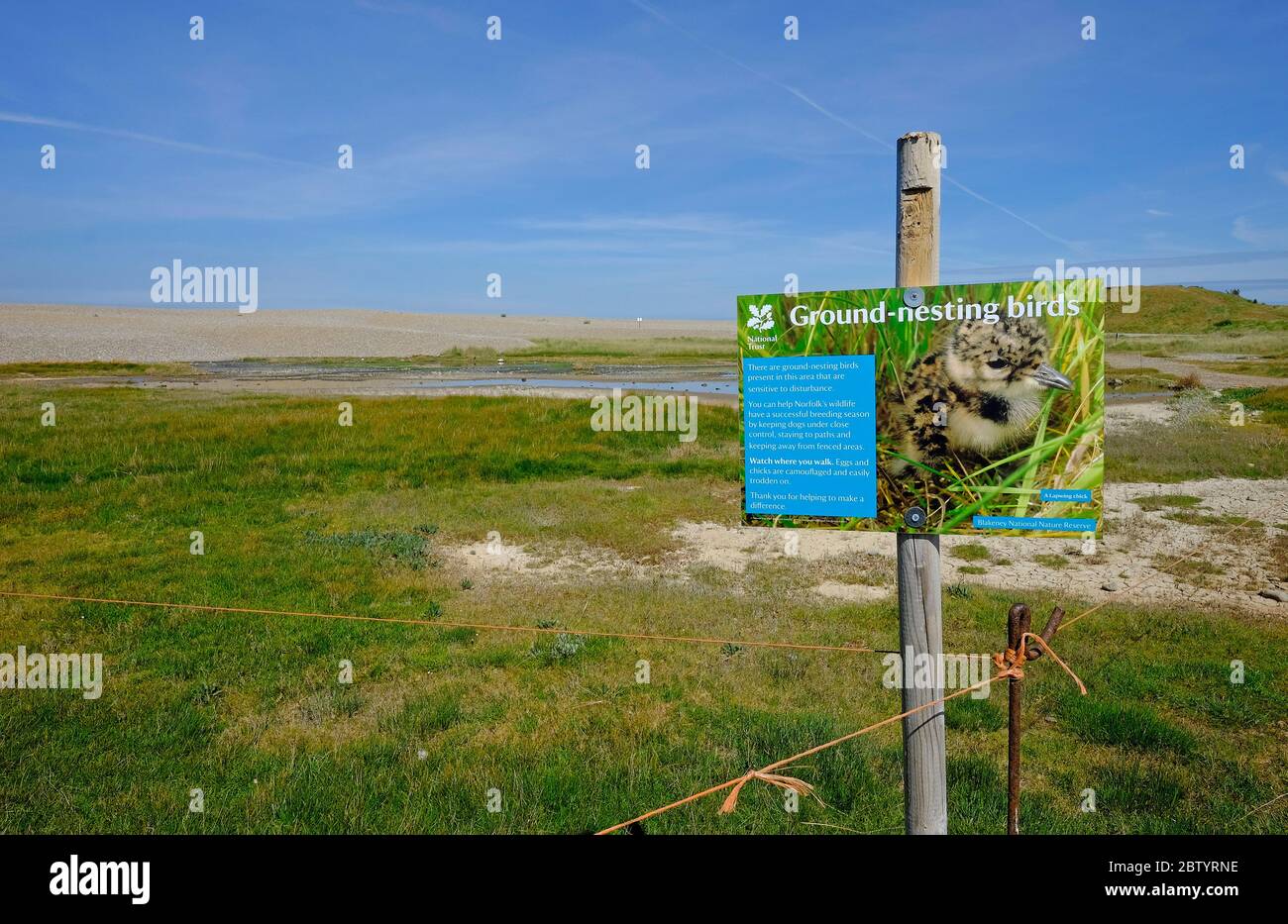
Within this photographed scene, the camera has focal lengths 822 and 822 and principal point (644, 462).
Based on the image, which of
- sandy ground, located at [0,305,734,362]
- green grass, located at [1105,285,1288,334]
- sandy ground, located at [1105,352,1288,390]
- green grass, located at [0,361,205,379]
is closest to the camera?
sandy ground, located at [1105,352,1288,390]

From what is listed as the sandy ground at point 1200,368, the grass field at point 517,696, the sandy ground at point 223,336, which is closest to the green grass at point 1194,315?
the sandy ground at point 1200,368

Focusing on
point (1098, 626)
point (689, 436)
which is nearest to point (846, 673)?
point (1098, 626)

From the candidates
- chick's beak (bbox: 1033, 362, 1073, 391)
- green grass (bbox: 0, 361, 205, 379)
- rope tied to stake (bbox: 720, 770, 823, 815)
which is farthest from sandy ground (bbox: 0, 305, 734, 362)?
chick's beak (bbox: 1033, 362, 1073, 391)

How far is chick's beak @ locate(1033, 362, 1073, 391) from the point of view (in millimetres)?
3762

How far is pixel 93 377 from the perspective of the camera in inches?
1939

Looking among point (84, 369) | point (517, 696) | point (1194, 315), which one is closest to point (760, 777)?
point (517, 696)

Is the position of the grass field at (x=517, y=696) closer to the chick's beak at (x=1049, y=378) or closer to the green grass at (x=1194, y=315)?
the chick's beak at (x=1049, y=378)

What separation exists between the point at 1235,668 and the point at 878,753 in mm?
4033

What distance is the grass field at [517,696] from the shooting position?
5164 mm

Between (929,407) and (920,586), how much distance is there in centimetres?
88

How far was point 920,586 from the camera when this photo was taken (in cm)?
402

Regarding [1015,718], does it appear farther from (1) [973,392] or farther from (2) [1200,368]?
(2) [1200,368]

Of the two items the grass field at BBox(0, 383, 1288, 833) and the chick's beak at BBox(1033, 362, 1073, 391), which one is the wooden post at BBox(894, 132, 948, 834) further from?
the grass field at BBox(0, 383, 1288, 833)

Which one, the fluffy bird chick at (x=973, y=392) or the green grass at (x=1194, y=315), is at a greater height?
the green grass at (x=1194, y=315)
